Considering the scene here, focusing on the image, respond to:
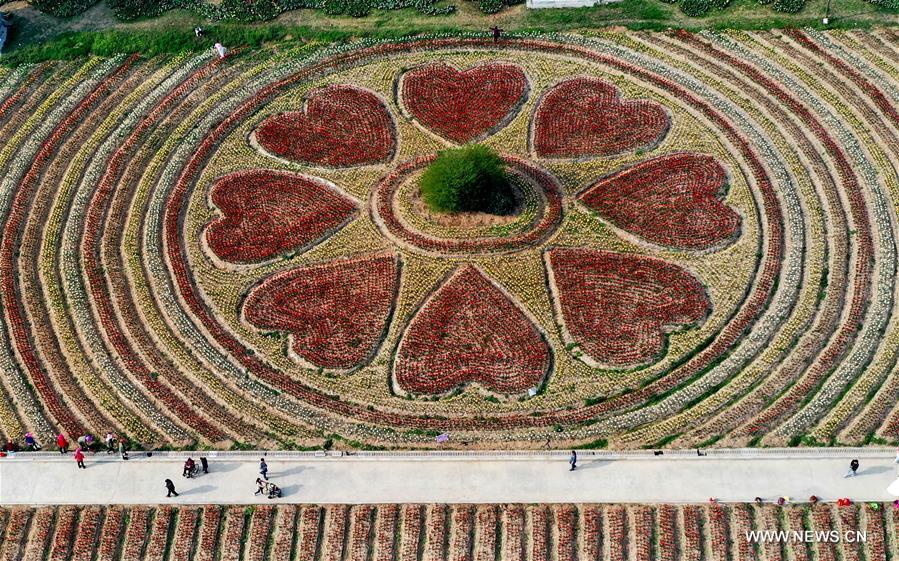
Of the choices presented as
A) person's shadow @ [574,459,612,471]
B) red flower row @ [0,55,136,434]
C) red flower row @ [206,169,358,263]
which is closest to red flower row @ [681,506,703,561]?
person's shadow @ [574,459,612,471]

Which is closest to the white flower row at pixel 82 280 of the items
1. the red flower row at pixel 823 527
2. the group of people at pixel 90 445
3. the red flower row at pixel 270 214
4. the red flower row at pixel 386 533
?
the group of people at pixel 90 445

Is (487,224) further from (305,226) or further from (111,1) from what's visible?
(111,1)

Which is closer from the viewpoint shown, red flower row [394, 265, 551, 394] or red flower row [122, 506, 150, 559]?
red flower row [122, 506, 150, 559]

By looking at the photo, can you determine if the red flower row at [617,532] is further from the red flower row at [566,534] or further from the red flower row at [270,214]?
the red flower row at [270,214]

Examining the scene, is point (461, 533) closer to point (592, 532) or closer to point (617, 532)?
point (592, 532)

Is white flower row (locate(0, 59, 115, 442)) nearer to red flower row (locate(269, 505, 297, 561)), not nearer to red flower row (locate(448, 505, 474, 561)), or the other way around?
red flower row (locate(269, 505, 297, 561))

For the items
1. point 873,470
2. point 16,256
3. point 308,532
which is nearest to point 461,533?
point 308,532
